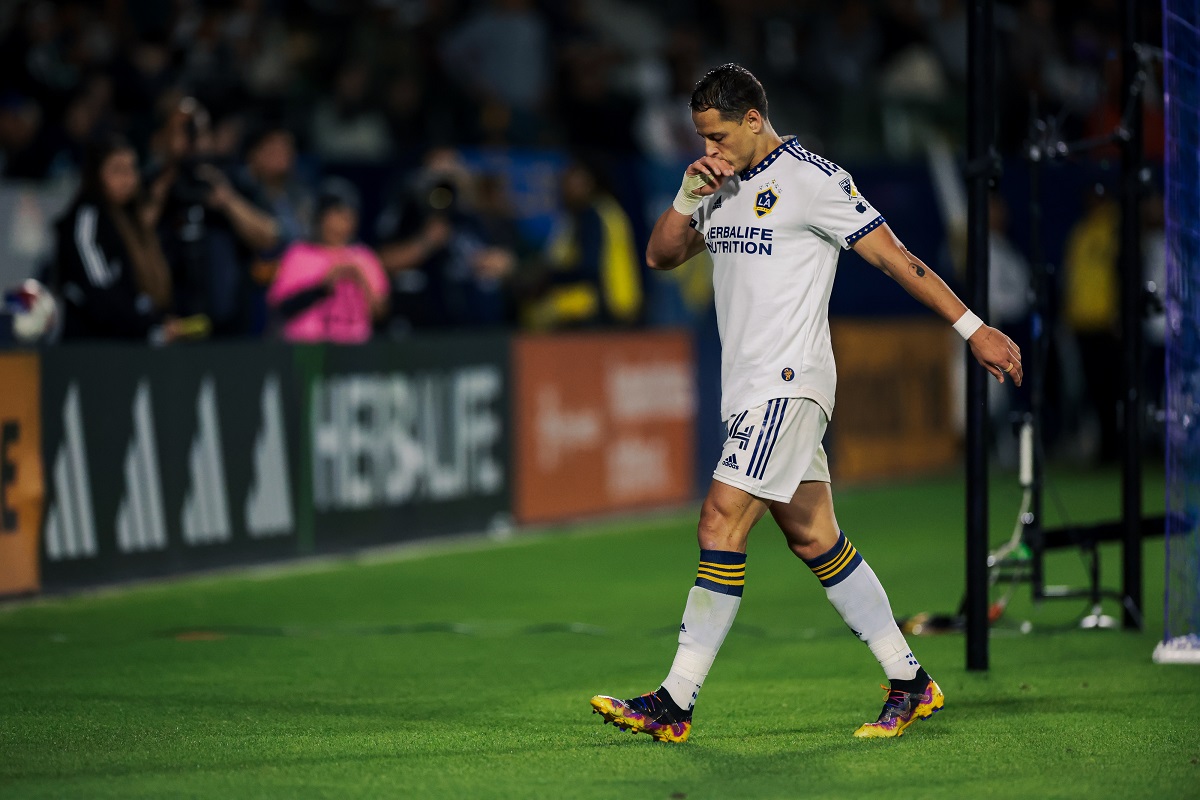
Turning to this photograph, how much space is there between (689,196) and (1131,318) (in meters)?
3.54

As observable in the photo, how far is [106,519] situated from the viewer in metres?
10.9

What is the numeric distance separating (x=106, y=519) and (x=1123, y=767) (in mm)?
6368

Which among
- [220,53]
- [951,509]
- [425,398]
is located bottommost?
[951,509]

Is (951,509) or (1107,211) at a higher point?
(1107,211)

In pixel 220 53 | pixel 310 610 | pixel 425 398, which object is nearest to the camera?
pixel 310 610

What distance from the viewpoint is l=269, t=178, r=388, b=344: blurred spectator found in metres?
13.1

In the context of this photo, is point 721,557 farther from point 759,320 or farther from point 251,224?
point 251,224

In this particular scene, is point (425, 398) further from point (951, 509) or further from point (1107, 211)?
point (1107, 211)

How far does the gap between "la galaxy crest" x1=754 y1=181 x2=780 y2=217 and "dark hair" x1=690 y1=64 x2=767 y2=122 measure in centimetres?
26

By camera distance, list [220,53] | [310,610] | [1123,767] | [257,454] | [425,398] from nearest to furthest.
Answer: [1123,767], [310,610], [257,454], [425,398], [220,53]

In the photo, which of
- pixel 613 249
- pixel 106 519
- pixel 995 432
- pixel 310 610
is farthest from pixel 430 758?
pixel 995 432

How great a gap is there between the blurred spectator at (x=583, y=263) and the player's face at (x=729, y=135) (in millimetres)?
8984

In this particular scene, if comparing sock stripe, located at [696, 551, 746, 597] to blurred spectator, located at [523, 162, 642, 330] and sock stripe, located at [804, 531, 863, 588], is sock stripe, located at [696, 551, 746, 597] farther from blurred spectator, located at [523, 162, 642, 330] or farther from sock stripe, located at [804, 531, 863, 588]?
blurred spectator, located at [523, 162, 642, 330]

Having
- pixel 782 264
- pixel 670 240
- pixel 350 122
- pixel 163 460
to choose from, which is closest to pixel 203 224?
pixel 163 460
